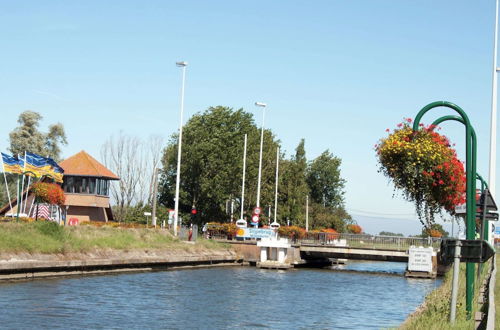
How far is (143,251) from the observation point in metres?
49.6

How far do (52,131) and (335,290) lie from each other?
65.5 m

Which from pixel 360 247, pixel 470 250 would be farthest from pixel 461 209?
pixel 360 247

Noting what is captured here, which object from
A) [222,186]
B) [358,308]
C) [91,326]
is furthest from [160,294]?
[222,186]

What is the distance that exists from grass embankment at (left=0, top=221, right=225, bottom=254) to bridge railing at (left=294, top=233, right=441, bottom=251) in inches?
908

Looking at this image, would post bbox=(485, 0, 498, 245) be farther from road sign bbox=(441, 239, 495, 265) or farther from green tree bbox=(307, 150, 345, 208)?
green tree bbox=(307, 150, 345, 208)

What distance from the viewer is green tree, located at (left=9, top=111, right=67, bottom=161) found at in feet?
314

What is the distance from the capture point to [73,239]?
42.8m

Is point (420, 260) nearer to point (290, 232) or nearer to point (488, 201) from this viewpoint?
point (290, 232)

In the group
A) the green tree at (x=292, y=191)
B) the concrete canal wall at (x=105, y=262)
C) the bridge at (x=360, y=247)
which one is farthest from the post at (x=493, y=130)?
the green tree at (x=292, y=191)

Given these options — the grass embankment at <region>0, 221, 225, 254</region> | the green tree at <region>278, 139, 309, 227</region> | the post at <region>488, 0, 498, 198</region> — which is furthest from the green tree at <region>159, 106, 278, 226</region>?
the post at <region>488, 0, 498, 198</region>

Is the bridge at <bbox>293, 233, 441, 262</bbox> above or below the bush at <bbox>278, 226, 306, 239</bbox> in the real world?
below

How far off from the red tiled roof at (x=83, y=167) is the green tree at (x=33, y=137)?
66.7 feet

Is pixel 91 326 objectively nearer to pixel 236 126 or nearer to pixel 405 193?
pixel 405 193

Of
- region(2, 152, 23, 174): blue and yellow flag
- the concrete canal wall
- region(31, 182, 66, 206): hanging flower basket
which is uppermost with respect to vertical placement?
region(2, 152, 23, 174): blue and yellow flag
